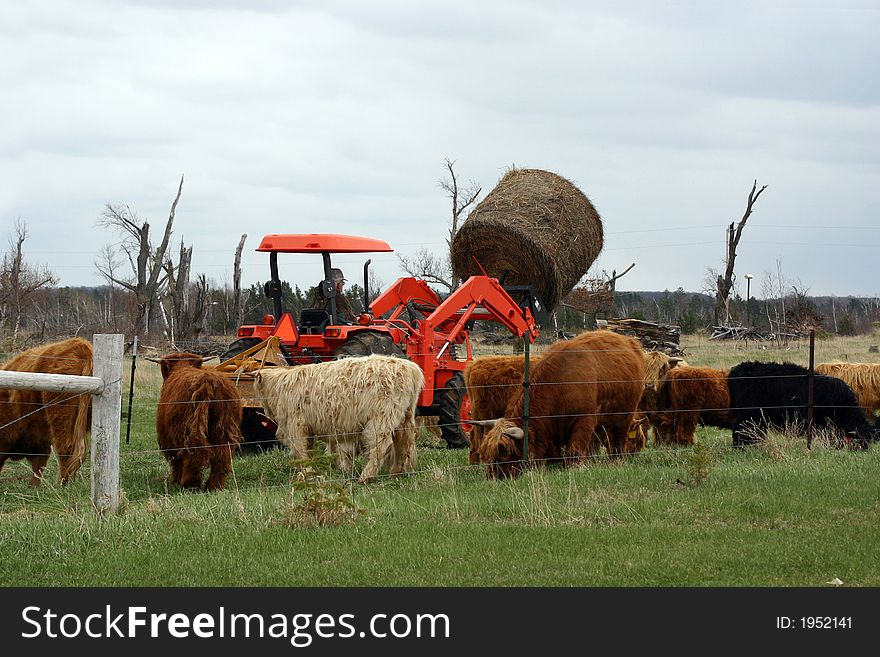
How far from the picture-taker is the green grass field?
22.5ft

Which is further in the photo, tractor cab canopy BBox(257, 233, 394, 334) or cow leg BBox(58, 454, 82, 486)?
tractor cab canopy BBox(257, 233, 394, 334)

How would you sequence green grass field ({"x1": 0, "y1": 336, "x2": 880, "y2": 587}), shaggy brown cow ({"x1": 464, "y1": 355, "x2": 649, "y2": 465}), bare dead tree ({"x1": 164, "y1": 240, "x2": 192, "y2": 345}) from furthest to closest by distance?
bare dead tree ({"x1": 164, "y1": 240, "x2": 192, "y2": 345}), shaggy brown cow ({"x1": 464, "y1": 355, "x2": 649, "y2": 465}), green grass field ({"x1": 0, "y1": 336, "x2": 880, "y2": 587})

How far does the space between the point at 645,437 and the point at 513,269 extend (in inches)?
147

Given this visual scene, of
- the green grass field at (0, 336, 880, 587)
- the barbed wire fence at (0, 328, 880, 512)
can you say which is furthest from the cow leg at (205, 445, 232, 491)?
the green grass field at (0, 336, 880, 587)

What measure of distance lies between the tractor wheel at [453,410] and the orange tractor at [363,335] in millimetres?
15

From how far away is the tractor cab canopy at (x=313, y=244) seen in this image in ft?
46.4

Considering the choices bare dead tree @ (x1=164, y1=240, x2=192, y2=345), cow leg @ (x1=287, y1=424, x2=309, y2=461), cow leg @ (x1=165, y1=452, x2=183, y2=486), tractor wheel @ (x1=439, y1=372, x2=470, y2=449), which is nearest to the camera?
cow leg @ (x1=165, y1=452, x2=183, y2=486)

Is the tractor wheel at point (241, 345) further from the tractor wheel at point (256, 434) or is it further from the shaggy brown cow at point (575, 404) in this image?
the shaggy brown cow at point (575, 404)

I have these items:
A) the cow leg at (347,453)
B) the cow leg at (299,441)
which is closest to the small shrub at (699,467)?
the cow leg at (347,453)

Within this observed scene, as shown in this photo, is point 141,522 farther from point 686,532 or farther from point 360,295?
point 360,295

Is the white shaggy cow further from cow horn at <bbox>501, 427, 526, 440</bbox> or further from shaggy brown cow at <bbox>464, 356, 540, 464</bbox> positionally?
shaggy brown cow at <bbox>464, 356, 540, 464</bbox>

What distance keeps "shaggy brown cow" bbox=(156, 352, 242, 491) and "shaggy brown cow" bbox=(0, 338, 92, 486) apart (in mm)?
1001

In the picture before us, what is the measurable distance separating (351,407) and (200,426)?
1.73 m

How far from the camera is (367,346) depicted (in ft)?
44.4
